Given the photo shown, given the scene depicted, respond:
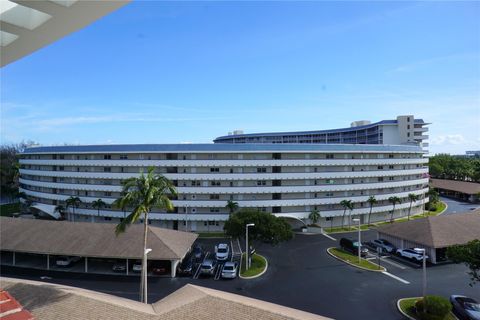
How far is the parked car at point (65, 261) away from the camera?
38.5m

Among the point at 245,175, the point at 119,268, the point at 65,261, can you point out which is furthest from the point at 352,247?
the point at 65,261

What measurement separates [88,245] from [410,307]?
33096 mm

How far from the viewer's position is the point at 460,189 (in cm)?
9288

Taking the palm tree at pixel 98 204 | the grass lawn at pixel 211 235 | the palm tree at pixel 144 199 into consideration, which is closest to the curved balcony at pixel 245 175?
the palm tree at pixel 98 204

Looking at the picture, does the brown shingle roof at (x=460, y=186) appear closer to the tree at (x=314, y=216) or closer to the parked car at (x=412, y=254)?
the tree at (x=314, y=216)

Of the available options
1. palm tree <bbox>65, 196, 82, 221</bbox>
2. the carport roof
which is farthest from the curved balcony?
the carport roof

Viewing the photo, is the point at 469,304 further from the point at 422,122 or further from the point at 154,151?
the point at 422,122

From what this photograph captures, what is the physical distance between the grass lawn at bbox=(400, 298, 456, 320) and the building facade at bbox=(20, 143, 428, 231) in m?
30.5

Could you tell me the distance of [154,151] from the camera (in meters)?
59.4

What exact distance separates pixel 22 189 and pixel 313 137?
371 ft

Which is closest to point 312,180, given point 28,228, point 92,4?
point 28,228

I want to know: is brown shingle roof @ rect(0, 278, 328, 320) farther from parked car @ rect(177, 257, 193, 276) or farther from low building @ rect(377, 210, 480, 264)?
low building @ rect(377, 210, 480, 264)

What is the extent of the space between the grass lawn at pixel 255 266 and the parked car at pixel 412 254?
59.6 feet

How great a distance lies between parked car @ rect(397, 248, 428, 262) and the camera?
4034 centimetres
